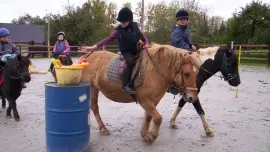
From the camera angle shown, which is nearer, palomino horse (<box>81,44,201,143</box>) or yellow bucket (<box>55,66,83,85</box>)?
yellow bucket (<box>55,66,83,85</box>)

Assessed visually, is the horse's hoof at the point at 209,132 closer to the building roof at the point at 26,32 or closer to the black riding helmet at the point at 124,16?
the black riding helmet at the point at 124,16

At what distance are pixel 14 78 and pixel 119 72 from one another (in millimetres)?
2904

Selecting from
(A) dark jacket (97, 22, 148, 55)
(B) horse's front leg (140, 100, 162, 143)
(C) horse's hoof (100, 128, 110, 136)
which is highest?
(A) dark jacket (97, 22, 148, 55)

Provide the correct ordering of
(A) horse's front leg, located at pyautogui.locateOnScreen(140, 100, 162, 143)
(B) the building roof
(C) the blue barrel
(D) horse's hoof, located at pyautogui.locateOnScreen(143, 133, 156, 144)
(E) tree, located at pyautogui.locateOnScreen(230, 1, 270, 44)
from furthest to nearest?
1. (B) the building roof
2. (E) tree, located at pyautogui.locateOnScreen(230, 1, 270, 44)
3. (D) horse's hoof, located at pyautogui.locateOnScreen(143, 133, 156, 144)
4. (A) horse's front leg, located at pyautogui.locateOnScreen(140, 100, 162, 143)
5. (C) the blue barrel

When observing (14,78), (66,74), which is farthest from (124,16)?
(14,78)

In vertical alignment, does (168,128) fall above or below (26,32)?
below

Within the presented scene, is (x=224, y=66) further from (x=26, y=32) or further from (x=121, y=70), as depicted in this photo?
(x=26, y=32)

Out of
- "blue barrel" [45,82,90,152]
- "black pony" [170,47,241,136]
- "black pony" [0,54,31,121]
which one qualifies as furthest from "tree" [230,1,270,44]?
"blue barrel" [45,82,90,152]

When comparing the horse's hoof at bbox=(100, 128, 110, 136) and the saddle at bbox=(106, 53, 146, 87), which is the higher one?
the saddle at bbox=(106, 53, 146, 87)

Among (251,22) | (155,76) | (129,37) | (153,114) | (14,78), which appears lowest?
(153,114)

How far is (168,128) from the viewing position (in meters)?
6.10

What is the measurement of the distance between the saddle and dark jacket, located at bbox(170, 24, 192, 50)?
47.1 inches

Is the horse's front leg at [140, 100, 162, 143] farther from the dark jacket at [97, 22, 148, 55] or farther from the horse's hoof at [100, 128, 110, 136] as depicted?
the horse's hoof at [100, 128, 110, 136]

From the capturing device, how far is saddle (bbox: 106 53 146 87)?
4.73 meters
